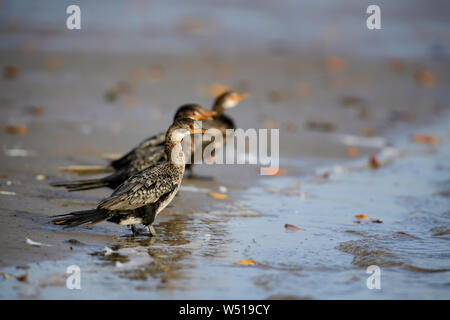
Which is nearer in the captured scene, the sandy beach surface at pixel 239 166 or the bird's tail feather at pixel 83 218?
the sandy beach surface at pixel 239 166

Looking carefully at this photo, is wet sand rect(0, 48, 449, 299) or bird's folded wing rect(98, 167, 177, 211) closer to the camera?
wet sand rect(0, 48, 449, 299)

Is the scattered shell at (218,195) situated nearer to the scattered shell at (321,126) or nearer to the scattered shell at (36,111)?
the scattered shell at (321,126)

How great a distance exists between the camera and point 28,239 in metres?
6.16

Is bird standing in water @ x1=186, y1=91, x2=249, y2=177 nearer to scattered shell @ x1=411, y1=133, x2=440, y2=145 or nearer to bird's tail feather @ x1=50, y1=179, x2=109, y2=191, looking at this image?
bird's tail feather @ x1=50, y1=179, x2=109, y2=191

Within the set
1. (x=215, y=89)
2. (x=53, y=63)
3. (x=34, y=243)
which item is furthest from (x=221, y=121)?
(x=53, y=63)

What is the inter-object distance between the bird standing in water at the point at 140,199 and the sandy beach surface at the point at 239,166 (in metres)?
0.20

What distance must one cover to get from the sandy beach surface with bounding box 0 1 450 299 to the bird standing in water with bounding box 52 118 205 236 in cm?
Result: 20

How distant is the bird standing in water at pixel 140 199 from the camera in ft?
21.0

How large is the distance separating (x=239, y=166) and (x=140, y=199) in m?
3.84

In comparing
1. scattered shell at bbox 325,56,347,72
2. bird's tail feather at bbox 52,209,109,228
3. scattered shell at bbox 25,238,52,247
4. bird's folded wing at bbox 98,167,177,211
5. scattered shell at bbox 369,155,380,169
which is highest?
scattered shell at bbox 325,56,347,72

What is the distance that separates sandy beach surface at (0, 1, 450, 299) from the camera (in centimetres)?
578

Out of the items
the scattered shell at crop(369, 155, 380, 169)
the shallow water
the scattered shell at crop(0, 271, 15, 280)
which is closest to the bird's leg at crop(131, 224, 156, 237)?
the shallow water

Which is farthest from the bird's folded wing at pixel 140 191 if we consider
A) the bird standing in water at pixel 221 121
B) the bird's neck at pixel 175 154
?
the bird standing in water at pixel 221 121

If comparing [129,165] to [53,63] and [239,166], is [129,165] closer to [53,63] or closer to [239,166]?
[239,166]
